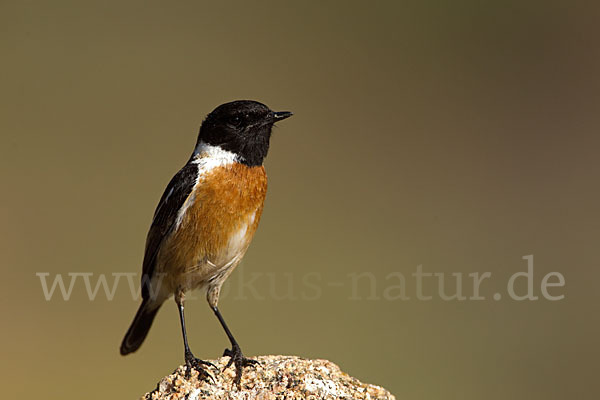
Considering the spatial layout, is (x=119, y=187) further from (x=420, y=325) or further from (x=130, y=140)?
(x=420, y=325)

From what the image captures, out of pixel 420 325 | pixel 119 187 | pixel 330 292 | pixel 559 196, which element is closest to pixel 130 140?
pixel 119 187

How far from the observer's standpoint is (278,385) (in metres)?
4.38

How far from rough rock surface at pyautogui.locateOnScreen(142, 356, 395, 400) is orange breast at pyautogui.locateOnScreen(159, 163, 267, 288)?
1021 millimetres

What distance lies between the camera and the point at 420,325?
10.2 meters

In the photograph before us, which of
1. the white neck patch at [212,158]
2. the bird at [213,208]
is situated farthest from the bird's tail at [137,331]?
the white neck patch at [212,158]

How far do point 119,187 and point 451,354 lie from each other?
569 cm

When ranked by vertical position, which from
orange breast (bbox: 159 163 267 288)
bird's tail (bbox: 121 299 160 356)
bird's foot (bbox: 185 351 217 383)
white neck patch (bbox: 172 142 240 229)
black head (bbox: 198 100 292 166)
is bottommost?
bird's tail (bbox: 121 299 160 356)

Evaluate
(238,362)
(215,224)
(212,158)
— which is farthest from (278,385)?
(212,158)

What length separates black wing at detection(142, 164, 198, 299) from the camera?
5445mm

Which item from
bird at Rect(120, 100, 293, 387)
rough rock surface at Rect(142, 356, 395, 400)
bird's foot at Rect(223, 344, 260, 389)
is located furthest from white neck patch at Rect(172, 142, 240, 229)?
A: rough rock surface at Rect(142, 356, 395, 400)

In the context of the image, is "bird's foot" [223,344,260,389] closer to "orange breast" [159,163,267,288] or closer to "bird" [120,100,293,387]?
"bird" [120,100,293,387]

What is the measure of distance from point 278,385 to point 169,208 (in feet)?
5.65

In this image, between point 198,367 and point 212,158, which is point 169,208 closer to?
point 212,158

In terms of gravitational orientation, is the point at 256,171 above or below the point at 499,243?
above
